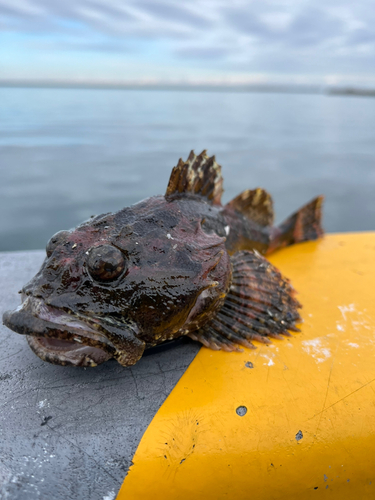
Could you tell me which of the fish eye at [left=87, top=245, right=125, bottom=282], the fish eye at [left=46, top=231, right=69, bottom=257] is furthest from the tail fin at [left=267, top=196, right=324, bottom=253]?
the fish eye at [left=46, top=231, right=69, bottom=257]

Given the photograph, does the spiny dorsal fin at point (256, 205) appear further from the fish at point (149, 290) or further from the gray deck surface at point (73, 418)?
the gray deck surface at point (73, 418)

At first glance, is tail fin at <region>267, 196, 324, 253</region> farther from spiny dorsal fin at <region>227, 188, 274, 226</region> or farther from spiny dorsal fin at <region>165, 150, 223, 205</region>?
spiny dorsal fin at <region>165, 150, 223, 205</region>

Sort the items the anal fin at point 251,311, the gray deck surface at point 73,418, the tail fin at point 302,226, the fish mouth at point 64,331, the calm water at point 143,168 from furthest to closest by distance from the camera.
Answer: the calm water at point 143,168, the tail fin at point 302,226, the anal fin at point 251,311, the fish mouth at point 64,331, the gray deck surface at point 73,418

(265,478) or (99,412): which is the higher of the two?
(99,412)

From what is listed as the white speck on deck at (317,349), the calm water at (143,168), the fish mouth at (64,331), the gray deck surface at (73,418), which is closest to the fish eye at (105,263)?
the fish mouth at (64,331)

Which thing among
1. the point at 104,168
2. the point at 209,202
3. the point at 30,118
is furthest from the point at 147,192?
the point at 30,118

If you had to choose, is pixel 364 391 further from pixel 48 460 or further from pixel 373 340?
pixel 48 460

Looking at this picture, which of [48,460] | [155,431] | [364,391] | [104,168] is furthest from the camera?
[104,168]
